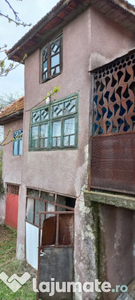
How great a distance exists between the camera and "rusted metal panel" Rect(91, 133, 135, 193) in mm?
3838

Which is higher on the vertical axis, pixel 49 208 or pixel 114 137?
pixel 114 137

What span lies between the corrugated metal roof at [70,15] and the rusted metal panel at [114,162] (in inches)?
117

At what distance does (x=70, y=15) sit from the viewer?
5465mm

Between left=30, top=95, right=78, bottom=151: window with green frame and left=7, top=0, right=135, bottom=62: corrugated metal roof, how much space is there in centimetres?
181

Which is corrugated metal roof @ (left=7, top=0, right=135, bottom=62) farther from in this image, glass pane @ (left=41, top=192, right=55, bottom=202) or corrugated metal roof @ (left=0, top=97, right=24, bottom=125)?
glass pane @ (left=41, top=192, right=55, bottom=202)

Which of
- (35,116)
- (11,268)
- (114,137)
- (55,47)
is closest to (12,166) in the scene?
(35,116)

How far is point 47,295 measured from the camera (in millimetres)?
4895

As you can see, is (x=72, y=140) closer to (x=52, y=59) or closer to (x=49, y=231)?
(x=49, y=231)

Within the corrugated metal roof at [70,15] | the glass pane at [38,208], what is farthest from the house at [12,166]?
the corrugated metal roof at [70,15]

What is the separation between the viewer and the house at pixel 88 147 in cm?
420

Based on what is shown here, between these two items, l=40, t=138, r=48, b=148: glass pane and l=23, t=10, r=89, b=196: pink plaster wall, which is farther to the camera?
l=40, t=138, r=48, b=148: glass pane

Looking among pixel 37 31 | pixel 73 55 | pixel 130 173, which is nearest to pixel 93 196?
pixel 130 173

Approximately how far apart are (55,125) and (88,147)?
1.60 m

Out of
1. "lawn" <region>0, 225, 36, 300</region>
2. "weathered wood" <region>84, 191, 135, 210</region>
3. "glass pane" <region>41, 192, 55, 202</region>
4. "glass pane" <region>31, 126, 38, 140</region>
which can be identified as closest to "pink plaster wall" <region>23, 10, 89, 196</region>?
"glass pane" <region>41, 192, 55, 202</region>
